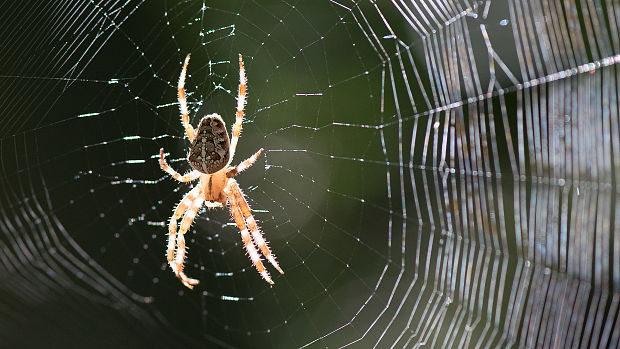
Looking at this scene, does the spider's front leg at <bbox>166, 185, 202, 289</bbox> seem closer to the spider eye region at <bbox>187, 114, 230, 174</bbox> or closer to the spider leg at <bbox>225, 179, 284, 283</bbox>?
the spider leg at <bbox>225, 179, 284, 283</bbox>

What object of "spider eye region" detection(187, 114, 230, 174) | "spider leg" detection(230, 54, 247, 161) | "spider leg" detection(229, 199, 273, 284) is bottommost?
"spider leg" detection(229, 199, 273, 284)

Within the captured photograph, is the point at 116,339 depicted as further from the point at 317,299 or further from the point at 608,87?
the point at 608,87

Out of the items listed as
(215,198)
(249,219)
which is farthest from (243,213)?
(215,198)

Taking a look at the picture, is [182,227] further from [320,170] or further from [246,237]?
[320,170]

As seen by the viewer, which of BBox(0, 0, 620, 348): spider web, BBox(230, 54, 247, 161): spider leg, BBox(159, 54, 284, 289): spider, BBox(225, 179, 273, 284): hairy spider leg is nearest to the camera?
BBox(0, 0, 620, 348): spider web

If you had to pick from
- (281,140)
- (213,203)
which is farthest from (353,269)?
(213,203)

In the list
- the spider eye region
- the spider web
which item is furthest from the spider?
the spider web

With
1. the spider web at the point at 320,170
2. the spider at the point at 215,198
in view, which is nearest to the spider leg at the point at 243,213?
the spider at the point at 215,198

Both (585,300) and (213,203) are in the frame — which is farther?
(213,203)
